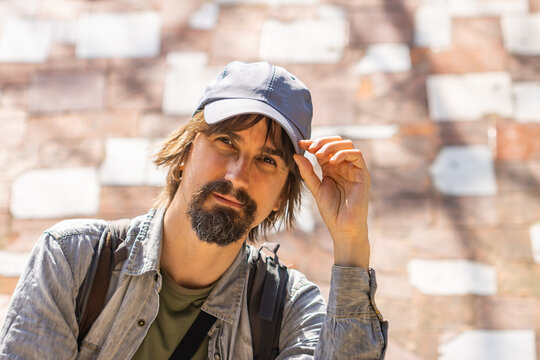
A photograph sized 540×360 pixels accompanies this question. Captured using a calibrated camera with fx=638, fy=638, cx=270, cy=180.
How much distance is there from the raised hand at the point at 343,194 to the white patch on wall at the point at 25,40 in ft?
8.90

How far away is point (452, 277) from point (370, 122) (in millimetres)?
1075

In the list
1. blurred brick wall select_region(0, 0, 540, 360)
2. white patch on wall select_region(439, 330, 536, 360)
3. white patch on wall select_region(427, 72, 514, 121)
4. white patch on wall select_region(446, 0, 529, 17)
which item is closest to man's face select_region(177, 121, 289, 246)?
blurred brick wall select_region(0, 0, 540, 360)

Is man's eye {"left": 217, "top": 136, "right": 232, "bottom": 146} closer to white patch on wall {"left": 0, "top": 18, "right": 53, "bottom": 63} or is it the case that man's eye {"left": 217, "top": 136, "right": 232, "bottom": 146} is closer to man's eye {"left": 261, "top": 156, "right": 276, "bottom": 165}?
man's eye {"left": 261, "top": 156, "right": 276, "bottom": 165}

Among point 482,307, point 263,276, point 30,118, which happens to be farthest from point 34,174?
point 482,307

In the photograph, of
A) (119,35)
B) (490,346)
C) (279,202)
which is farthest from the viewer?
(119,35)

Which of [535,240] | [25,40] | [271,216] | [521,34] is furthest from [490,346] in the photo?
[25,40]

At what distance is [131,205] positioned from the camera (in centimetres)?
366

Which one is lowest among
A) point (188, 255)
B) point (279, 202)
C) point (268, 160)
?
point (188, 255)

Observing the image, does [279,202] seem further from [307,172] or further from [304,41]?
[304,41]

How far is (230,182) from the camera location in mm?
2146

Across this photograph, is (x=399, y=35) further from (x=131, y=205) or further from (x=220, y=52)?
(x=131, y=205)

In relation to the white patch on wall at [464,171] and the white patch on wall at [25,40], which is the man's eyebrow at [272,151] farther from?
the white patch on wall at [25,40]

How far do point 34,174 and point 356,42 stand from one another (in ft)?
7.18

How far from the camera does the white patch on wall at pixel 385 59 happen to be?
4.06m
